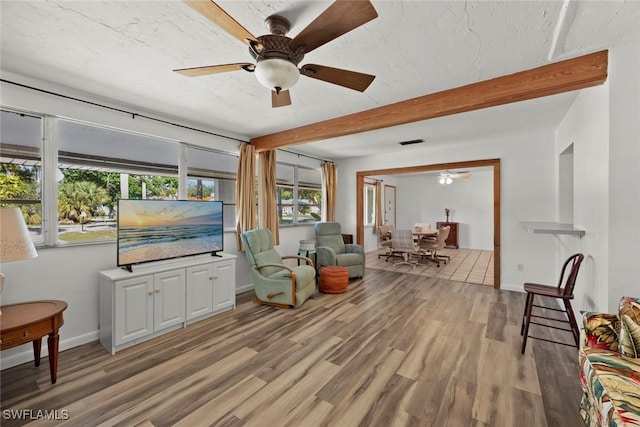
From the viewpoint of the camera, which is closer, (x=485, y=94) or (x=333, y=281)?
(x=485, y=94)

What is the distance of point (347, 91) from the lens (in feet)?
8.42

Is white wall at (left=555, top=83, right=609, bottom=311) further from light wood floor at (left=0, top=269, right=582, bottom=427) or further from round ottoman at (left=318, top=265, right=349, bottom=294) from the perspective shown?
round ottoman at (left=318, top=265, right=349, bottom=294)

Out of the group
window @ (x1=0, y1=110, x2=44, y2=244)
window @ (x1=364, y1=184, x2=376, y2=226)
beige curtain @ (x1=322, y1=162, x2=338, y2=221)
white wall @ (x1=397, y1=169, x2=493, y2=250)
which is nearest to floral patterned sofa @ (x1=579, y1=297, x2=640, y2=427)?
window @ (x1=0, y1=110, x2=44, y2=244)

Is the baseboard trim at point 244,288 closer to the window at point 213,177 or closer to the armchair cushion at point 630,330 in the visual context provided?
the window at point 213,177

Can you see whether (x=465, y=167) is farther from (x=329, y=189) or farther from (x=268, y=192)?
(x=268, y=192)

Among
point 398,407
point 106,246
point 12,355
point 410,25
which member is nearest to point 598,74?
point 410,25

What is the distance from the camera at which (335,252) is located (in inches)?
195

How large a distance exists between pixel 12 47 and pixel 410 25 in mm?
2805

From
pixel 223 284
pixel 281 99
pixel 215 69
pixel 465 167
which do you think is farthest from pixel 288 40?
pixel 465 167

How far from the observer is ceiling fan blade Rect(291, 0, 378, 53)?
115 cm

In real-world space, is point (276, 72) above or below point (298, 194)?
above

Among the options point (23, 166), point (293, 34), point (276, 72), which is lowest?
point (23, 166)

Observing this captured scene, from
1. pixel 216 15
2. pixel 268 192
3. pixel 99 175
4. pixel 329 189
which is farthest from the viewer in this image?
pixel 329 189

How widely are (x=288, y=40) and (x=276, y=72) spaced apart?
0.63 feet
